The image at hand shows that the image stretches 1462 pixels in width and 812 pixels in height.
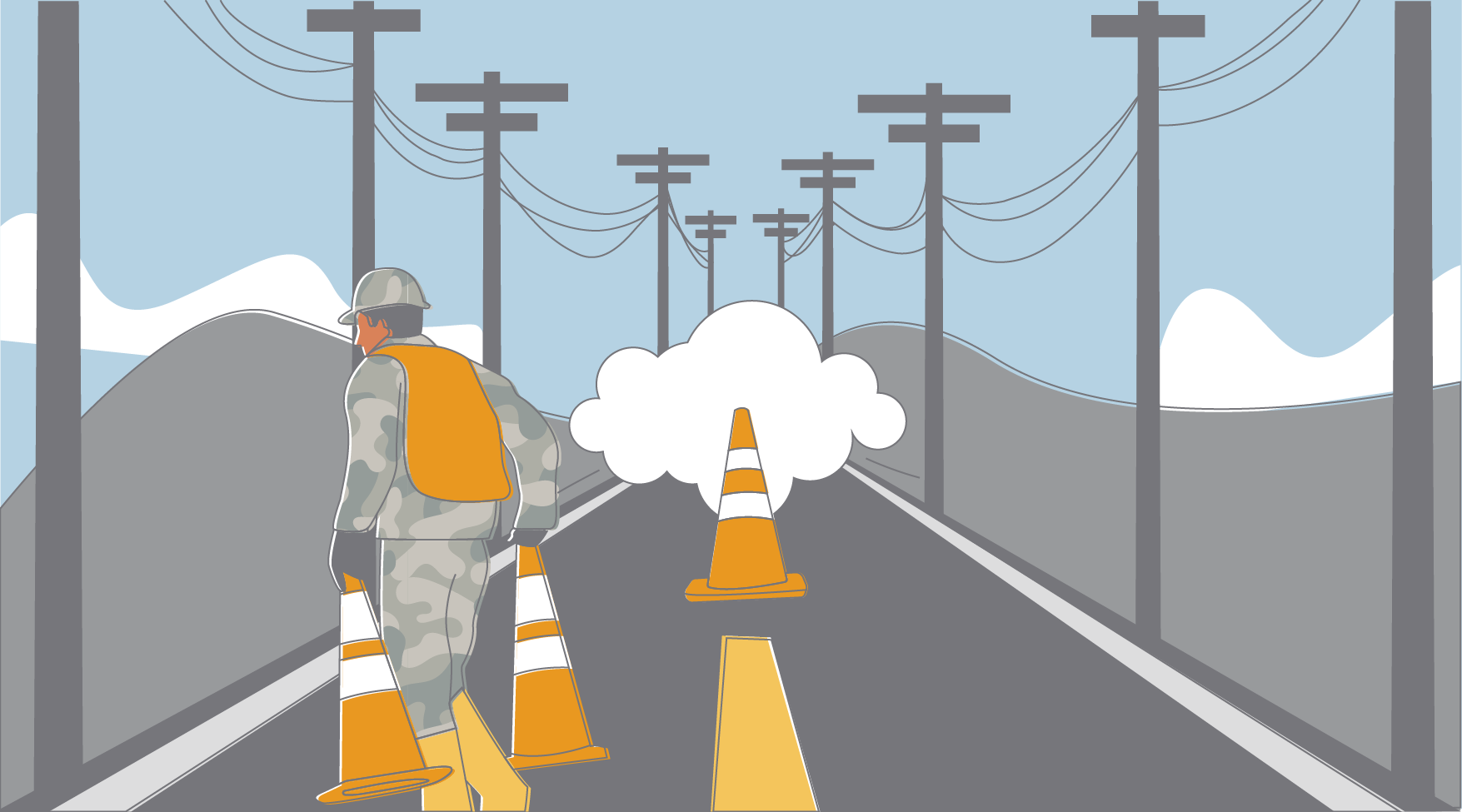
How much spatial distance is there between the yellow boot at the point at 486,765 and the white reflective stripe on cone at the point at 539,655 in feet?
1.98

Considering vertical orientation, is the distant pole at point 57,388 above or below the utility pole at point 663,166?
below

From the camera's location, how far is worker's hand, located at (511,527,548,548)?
242 inches

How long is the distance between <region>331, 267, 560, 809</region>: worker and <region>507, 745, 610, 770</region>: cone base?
671mm

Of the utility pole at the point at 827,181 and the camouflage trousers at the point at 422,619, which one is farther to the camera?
the utility pole at the point at 827,181

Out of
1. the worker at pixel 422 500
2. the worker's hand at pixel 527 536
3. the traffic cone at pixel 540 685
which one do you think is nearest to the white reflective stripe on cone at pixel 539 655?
the traffic cone at pixel 540 685

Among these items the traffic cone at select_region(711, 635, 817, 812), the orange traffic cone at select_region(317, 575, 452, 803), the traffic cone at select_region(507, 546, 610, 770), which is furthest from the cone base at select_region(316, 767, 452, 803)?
the traffic cone at select_region(711, 635, 817, 812)

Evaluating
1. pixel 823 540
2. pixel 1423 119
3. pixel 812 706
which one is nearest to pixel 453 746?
pixel 812 706

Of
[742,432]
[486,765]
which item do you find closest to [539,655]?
[486,765]

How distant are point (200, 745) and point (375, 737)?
2.21 metres

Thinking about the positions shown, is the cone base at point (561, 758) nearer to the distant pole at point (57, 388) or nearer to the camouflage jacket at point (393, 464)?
the camouflage jacket at point (393, 464)

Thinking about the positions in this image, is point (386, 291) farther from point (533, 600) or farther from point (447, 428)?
point (533, 600)

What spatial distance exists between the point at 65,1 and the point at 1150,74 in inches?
375

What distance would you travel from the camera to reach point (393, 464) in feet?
18.0

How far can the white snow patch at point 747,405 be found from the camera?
16.3 meters
